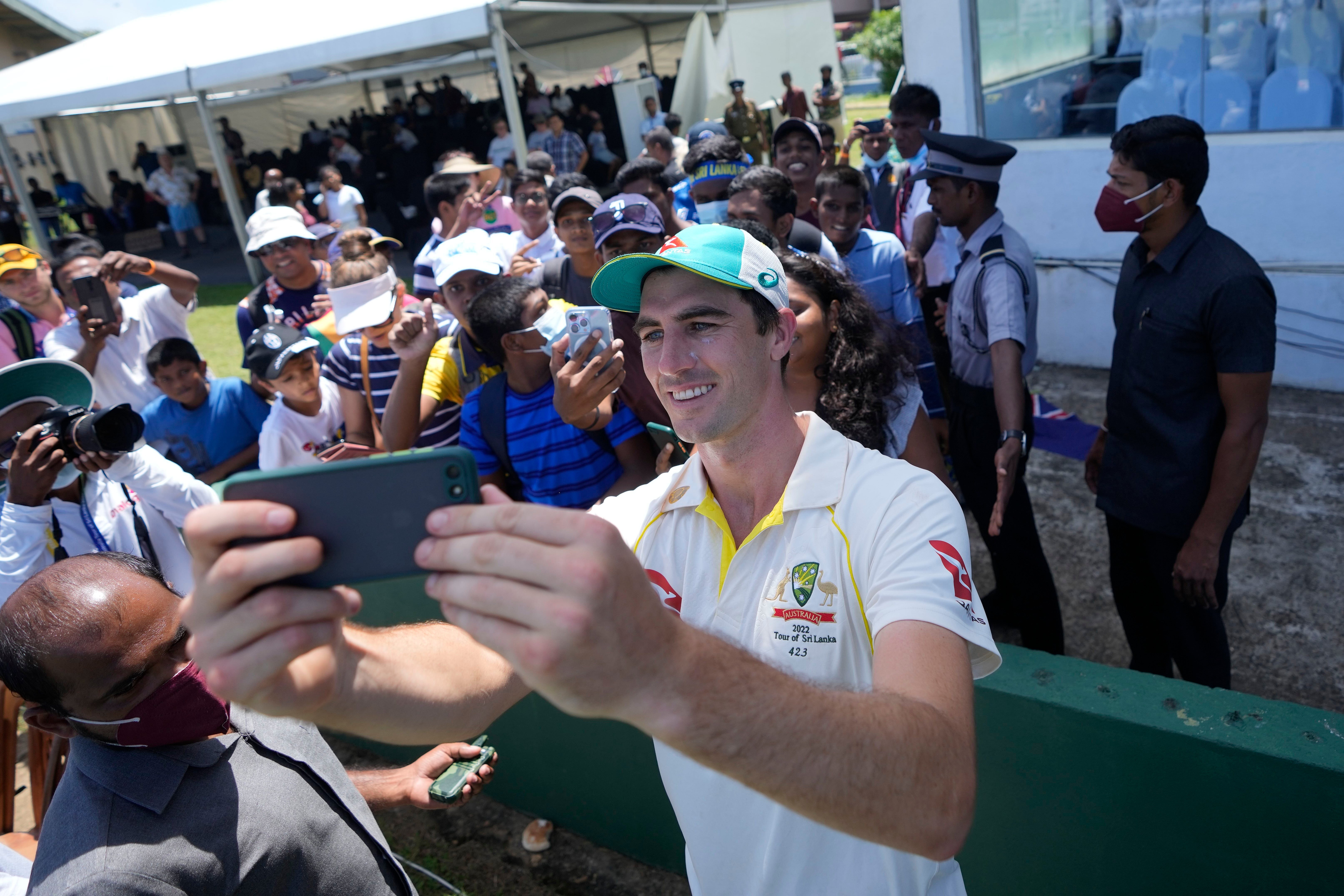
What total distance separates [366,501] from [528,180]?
234 inches

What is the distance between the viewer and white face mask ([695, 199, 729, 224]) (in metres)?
4.81

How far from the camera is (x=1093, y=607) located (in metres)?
4.11

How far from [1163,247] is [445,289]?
9.78ft

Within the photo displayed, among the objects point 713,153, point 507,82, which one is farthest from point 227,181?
point 713,153

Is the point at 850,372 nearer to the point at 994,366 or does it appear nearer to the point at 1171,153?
the point at 994,366

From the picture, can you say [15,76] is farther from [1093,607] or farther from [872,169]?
[1093,607]

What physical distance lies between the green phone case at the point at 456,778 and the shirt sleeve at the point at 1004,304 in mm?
2470

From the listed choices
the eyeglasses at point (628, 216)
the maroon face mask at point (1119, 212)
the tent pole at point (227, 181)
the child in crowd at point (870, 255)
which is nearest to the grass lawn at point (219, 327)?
the tent pole at point (227, 181)

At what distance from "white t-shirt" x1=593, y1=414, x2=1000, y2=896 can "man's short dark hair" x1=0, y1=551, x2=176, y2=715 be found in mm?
1225

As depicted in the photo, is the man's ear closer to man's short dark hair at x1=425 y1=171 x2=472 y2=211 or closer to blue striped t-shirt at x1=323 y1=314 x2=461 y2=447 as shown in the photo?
blue striped t-shirt at x1=323 y1=314 x2=461 y2=447

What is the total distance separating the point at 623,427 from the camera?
10.5 ft

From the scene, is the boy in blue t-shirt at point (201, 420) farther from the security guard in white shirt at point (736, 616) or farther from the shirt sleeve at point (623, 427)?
the security guard in white shirt at point (736, 616)

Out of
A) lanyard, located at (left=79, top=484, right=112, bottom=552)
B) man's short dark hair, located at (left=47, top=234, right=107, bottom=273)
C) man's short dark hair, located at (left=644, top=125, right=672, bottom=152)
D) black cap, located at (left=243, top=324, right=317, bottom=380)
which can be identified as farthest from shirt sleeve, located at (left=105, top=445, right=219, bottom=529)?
man's short dark hair, located at (left=644, top=125, right=672, bottom=152)

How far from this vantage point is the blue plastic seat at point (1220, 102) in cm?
550
